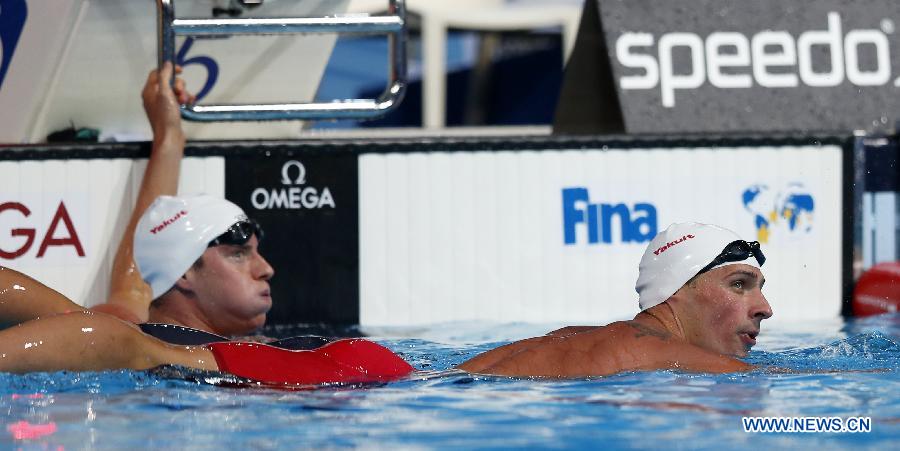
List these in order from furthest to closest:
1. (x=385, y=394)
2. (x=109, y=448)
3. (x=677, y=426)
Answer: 1. (x=385, y=394)
2. (x=677, y=426)
3. (x=109, y=448)

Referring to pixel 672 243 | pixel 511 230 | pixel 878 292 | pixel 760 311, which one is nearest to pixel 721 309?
pixel 760 311

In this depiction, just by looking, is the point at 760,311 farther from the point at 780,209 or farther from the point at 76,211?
the point at 76,211

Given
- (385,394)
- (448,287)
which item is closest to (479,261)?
(448,287)

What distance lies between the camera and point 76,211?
597 cm

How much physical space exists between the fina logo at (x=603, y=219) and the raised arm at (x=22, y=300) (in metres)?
2.54

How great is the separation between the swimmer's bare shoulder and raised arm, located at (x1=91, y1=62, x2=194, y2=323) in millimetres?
2060

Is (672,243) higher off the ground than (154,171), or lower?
lower

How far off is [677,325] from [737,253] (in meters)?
Result: 0.31

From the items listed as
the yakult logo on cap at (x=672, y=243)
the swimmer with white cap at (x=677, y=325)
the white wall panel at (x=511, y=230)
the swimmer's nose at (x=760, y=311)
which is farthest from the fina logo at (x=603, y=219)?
the swimmer's nose at (x=760, y=311)

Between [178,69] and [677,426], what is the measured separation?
11.2 feet

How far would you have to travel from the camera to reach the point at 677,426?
3430 millimetres

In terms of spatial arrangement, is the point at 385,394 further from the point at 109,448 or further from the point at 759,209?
the point at 759,209

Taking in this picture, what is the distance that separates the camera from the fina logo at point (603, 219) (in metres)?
6.09

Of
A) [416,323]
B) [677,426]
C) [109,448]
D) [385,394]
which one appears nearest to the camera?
[109,448]
